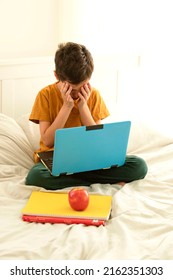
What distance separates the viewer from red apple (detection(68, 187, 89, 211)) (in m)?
1.75

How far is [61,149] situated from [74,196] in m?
0.21

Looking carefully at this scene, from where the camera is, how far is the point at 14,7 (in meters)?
2.57

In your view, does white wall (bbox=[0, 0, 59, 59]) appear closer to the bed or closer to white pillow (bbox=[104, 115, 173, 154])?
the bed

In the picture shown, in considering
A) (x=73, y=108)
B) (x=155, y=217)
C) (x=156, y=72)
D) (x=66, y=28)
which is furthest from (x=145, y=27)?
(x=155, y=217)

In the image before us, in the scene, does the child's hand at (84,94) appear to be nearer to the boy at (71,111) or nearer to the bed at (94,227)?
the boy at (71,111)

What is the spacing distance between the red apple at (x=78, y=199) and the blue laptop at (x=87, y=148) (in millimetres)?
193

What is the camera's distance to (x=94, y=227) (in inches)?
67.1

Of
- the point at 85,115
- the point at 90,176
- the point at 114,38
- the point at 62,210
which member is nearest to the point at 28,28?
the point at 114,38

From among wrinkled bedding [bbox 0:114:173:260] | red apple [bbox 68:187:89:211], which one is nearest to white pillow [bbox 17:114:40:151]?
wrinkled bedding [bbox 0:114:173:260]

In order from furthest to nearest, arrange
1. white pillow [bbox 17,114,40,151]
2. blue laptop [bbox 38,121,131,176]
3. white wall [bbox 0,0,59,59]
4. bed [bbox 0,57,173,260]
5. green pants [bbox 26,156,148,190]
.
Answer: white wall [bbox 0,0,59,59], white pillow [bbox 17,114,40,151], green pants [bbox 26,156,148,190], blue laptop [bbox 38,121,131,176], bed [bbox 0,57,173,260]

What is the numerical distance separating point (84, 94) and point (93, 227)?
0.60m

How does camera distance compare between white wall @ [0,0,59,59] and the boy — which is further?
white wall @ [0,0,59,59]

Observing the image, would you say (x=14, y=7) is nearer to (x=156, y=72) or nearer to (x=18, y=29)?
(x=18, y=29)

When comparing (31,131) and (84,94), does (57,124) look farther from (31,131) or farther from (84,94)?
(31,131)
